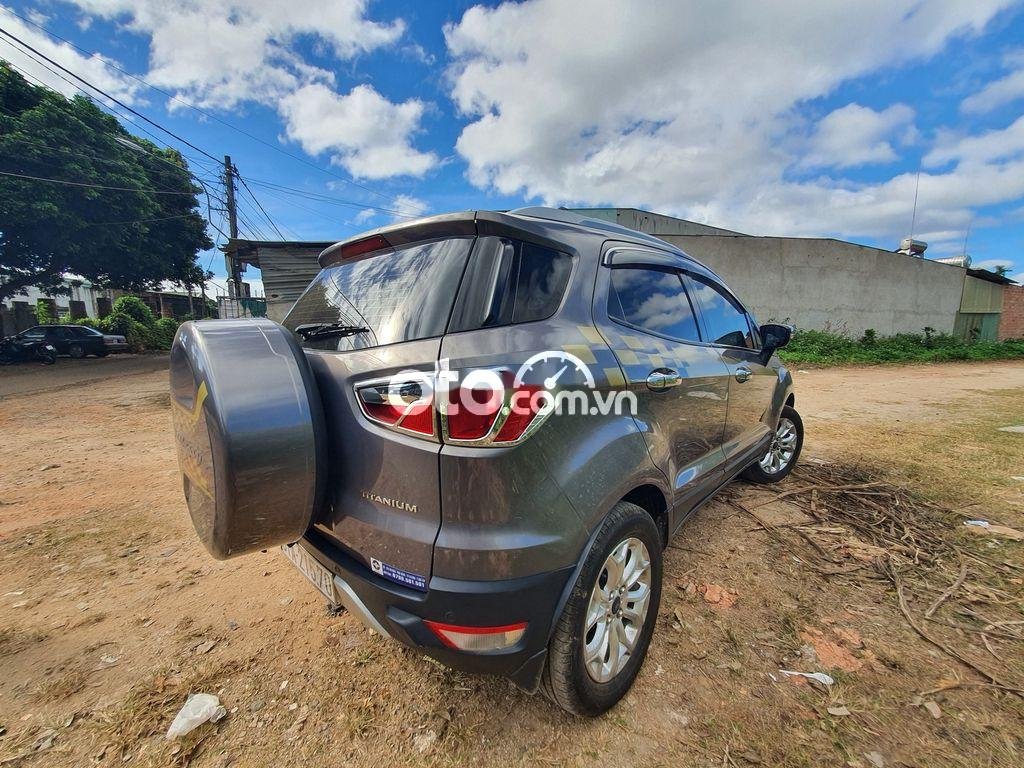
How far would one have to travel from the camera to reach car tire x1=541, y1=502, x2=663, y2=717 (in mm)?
1467

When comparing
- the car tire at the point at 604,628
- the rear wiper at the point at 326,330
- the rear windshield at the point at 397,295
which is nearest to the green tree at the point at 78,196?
the rear wiper at the point at 326,330

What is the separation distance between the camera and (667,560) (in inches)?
104

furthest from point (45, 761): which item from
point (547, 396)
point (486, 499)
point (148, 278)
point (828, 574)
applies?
point (148, 278)

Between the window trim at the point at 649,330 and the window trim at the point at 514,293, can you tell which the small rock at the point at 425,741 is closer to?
the window trim at the point at 514,293

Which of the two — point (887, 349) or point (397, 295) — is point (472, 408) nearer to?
point (397, 295)

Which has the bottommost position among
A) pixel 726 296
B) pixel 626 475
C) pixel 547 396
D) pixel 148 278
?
pixel 626 475

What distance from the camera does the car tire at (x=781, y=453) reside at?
3.71m

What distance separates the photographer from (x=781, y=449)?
3895mm

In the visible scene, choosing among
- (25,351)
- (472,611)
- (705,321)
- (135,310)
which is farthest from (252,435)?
(135,310)

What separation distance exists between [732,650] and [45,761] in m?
2.64

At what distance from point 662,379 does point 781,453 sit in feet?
9.01

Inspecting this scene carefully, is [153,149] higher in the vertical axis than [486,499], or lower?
higher

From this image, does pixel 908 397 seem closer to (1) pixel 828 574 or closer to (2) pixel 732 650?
(1) pixel 828 574

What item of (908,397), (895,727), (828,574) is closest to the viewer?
(895,727)
